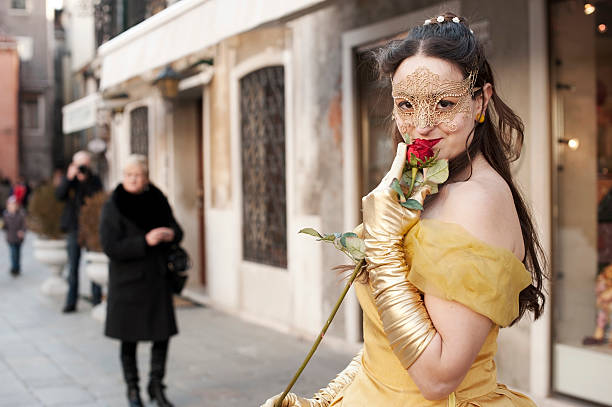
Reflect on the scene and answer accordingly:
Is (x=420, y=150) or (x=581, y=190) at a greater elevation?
(x=420, y=150)

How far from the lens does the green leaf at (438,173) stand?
1580 millimetres

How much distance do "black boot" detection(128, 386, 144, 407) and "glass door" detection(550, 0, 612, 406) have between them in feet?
9.49

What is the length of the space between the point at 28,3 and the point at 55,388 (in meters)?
35.8

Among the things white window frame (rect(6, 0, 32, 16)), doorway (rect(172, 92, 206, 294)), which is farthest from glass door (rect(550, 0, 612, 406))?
white window frame (rect(6, 0, 32, 16))

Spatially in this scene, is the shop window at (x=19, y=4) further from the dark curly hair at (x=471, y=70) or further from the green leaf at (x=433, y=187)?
the green leaf at (x=433, y=187)

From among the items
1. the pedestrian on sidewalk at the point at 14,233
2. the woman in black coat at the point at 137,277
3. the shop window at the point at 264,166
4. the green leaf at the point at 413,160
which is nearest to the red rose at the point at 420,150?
the green leaf at the point at 413,160

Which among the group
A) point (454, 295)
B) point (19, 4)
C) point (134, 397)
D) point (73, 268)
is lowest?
point (134, 397)

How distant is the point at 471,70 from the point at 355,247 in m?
0.48

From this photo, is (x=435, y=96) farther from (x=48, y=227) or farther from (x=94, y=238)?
(x=48, y=227)

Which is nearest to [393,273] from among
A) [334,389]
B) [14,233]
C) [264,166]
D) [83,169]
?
[334,389]

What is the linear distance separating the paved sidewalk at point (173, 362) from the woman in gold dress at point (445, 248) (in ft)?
12.7

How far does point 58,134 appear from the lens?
37.4m

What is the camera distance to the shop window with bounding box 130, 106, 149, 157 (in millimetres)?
13180

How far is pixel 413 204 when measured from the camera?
5.14 ft
